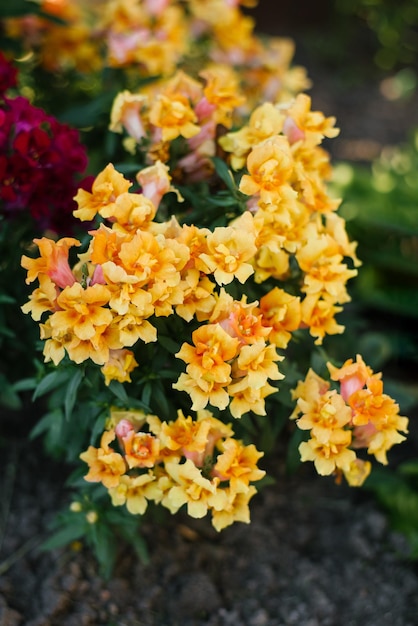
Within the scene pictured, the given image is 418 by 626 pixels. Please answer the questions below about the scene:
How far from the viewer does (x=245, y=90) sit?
348 centimetres

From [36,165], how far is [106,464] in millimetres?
807

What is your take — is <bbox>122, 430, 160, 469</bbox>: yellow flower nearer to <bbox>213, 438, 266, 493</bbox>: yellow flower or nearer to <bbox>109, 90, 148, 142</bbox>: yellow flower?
<bbox>213, 438, 266, 493</bbox>: yellow flower

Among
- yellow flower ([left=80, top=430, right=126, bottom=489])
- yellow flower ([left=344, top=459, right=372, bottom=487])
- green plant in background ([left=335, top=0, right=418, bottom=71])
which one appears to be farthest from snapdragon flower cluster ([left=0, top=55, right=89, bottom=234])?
green plant in background ([left=335, top=0, right=418, bottom=71])

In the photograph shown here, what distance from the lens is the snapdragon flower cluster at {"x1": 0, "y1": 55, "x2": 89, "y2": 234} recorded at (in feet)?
7.11

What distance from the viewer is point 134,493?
2.04m

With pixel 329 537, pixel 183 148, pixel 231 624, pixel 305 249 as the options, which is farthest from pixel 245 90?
pixel 231 624

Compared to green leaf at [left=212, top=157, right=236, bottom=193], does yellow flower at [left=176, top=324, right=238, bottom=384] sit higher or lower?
lower

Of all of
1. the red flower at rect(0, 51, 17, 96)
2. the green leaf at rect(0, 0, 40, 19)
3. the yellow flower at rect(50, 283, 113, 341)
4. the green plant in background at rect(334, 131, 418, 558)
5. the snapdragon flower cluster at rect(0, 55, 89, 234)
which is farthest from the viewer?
the green plant in background at rect(334, 131, 418, 558)

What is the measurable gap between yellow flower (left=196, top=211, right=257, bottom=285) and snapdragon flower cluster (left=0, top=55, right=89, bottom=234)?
460 millimetres

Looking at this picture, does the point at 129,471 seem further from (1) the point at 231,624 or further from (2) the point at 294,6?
(2) the point at 294,6

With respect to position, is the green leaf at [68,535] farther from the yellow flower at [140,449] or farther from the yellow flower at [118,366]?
the yellow flower at [118,366]

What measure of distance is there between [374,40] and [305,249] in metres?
4.69

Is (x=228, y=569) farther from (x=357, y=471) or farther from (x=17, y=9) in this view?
(x=17, y=9)

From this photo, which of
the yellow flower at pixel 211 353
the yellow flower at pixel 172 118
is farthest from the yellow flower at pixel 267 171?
the yellow flower at pixel 211 353
